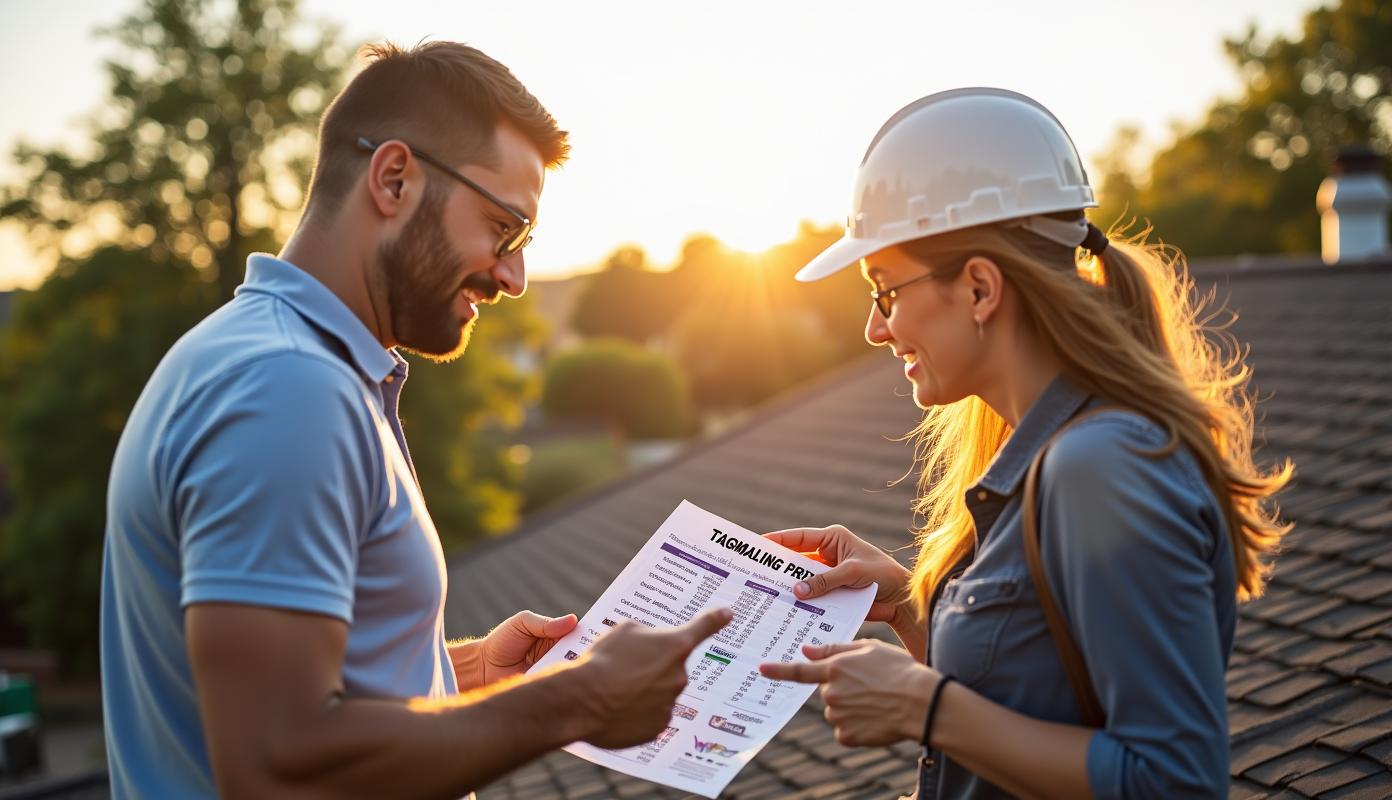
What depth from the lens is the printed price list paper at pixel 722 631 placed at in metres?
2.25

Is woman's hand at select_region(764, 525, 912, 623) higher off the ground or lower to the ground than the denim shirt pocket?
lower

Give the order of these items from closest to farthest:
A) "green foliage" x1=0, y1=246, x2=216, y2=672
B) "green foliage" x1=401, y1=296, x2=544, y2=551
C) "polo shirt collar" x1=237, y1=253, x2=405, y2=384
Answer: "polo shirt collar" x1=237, y1=253, x2=405, y2=384 < "green foliage" x1=0, y1=246, x2=216, y2=672 < "green foliage" x1=401, y1=296, x2=544, y2=551

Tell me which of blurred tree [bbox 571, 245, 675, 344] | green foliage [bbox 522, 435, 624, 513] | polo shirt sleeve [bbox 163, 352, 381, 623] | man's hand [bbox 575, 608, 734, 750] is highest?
polo shirt sleeve [bbox 163, 352, 381, 623]

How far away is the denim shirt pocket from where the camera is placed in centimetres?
185

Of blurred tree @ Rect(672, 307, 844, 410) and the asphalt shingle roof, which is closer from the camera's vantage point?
the asphalt shingle roof

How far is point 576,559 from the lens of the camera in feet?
37.3

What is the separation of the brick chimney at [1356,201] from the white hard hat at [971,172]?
9.62 meters

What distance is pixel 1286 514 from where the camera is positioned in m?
4.87

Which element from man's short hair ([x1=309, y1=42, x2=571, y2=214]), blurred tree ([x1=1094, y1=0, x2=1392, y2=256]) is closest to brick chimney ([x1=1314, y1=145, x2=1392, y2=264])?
man's short hair ([x1=309, y1=42, x2=571, y2=214])

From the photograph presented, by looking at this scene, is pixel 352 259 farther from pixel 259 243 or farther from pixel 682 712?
pixel 259 243

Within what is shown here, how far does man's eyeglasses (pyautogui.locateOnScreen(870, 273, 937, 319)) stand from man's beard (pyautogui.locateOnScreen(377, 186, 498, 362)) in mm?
742

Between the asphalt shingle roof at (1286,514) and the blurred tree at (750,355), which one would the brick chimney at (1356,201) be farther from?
the blurred tree at (750,355)

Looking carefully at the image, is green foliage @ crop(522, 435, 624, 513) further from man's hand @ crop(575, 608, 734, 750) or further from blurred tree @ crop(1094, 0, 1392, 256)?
man's hand @ crop(575, 608, 734, 750)

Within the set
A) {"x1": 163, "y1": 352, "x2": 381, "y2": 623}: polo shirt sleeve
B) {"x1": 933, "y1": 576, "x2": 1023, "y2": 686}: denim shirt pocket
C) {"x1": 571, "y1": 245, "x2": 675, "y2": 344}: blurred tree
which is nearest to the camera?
{"x1": 163, "y1": 352, "x2": 381, "y2": 623}: polo shirt sleeve
